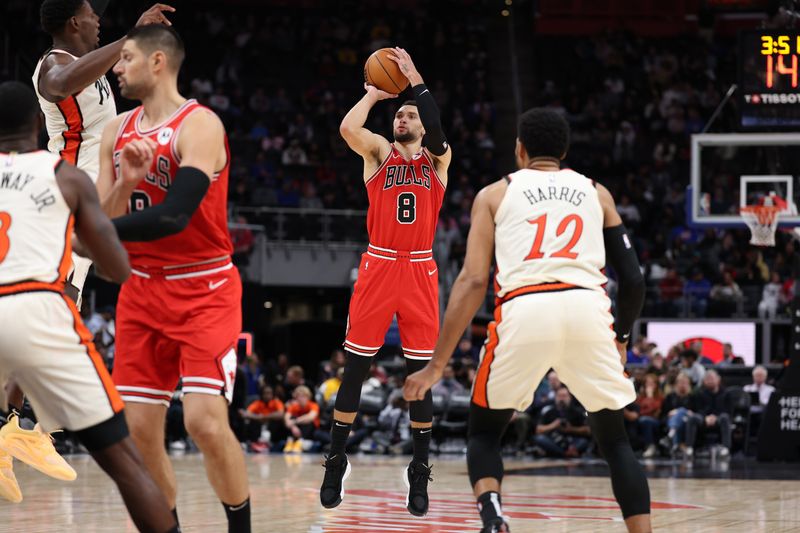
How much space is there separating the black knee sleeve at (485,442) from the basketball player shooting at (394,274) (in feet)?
8.11

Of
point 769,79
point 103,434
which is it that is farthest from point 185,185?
point 769,79

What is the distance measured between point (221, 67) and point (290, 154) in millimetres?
3456

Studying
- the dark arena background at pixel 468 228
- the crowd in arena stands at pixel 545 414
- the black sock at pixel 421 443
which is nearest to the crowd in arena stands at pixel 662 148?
the dark arena background at pixel 468 228

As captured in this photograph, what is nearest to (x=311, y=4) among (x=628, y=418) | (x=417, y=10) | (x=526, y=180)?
(x=417, y=10)

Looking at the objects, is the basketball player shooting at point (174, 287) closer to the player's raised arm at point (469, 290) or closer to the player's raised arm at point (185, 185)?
the player's raised arm at point (185, 185)

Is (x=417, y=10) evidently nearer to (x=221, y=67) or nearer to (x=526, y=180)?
(x=221, y=67)

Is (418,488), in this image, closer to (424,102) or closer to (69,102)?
(424,102)

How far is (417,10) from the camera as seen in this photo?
3294 cm

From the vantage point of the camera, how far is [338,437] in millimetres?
8609

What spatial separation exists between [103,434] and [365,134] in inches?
163

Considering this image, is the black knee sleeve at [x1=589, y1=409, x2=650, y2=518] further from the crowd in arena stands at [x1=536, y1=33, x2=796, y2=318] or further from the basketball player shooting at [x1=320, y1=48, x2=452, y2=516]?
the crowd in arena stands at [x1=536, y1=33, x2=796, y2=318]

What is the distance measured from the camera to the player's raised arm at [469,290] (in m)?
5.89

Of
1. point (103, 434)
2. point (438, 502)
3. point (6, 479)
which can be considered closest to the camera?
point (103, 434)

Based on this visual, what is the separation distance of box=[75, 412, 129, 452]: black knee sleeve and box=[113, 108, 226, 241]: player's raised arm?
843 mm
